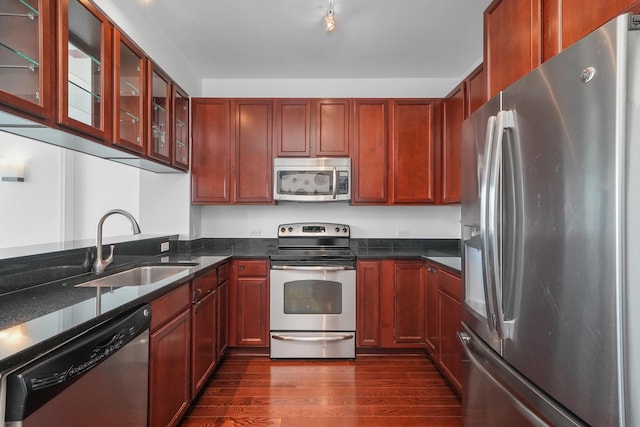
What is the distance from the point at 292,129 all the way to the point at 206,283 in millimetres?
1655

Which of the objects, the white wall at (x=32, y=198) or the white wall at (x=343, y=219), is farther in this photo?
the white wall at (x=343, y=219)

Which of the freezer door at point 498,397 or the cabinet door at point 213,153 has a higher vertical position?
the cabinet door at point 213,153

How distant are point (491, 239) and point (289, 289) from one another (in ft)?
6.42

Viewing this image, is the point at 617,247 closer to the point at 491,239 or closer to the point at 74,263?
the point at 491,239

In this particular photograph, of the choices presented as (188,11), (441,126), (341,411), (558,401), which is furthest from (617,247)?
(188,11)

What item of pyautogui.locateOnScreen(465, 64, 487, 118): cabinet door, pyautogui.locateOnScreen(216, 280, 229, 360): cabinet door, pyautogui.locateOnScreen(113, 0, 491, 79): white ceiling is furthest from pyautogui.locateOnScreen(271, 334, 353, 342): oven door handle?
pyautogui.locateOnScreen(113, 0, 491, 79): white ceiling

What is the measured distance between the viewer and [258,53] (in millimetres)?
2900

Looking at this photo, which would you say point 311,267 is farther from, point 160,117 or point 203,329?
point 160,117

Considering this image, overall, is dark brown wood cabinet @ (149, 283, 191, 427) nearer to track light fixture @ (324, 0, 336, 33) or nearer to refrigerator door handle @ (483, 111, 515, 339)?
refrigerator door handle @ (483, 111, 515, 339)

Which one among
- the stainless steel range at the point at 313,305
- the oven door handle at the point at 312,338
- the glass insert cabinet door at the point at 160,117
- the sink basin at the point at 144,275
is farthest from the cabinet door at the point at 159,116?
the oven door handle at the point at 312,338

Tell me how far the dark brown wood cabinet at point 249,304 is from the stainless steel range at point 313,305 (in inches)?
3.2

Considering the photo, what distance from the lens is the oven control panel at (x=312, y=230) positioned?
3.28 m

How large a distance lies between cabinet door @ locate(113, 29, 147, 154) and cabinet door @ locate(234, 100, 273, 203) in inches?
39.4

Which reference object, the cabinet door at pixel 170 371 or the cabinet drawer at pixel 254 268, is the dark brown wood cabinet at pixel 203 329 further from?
the cabinet drawer at pixel 254 268
